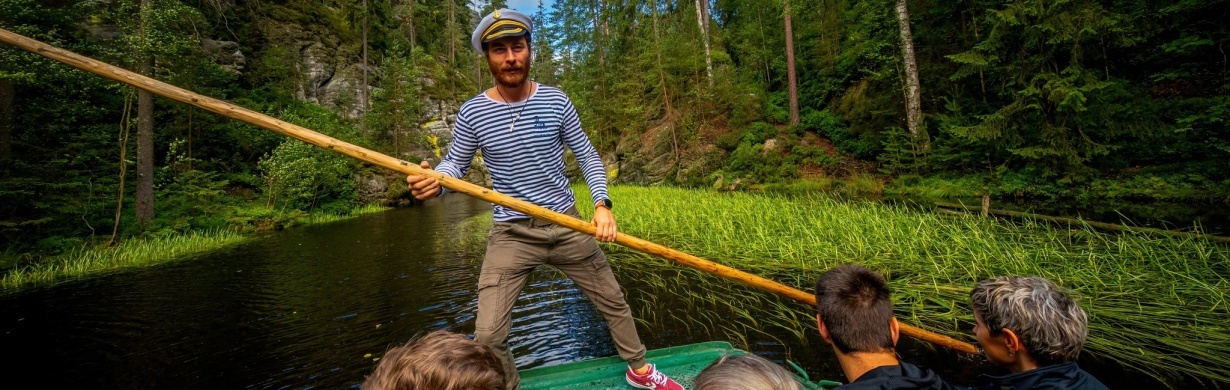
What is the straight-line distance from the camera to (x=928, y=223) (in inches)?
236

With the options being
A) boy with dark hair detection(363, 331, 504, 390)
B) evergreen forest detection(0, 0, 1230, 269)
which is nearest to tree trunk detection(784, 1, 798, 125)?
evergreen forest detection(0, 0, 1230, 269)

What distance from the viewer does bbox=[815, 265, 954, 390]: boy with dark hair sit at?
1600 mm

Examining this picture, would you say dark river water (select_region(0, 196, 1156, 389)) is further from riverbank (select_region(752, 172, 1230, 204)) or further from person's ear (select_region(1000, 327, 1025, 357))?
riverbank (select_region(752, 172, 1230, 204))

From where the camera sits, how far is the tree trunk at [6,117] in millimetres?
9320

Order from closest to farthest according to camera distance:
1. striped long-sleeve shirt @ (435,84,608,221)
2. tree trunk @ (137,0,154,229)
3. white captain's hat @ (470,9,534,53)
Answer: white captain's hat @ (470,9,534,53), striped long-sleeve shirt @ (435,84,608,221), tree trunk @ (137,0,154,229)

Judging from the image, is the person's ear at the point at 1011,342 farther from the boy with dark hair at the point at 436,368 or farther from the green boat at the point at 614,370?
the boy with dark hair at the point at 436,368

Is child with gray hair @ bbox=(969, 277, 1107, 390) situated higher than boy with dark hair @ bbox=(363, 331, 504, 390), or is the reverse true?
boy with dark hair @ bbox=(363, 331, 504, 390)

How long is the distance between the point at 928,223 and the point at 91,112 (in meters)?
19.7

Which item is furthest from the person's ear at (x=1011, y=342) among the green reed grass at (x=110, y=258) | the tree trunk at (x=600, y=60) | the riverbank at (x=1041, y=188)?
the tree trunk at (x=600, y=60)

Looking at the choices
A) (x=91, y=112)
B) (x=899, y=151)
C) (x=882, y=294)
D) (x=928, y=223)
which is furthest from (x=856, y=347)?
(x=91, y=112)

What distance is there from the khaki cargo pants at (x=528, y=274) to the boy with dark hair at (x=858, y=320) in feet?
3.77

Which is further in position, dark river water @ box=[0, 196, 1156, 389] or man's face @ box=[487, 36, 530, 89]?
dark river water @ box=[0, 196, 1156, 389]

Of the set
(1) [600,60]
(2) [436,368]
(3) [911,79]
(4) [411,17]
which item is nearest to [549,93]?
(2) [436,368]

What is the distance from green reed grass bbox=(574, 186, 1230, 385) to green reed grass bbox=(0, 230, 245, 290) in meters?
10.6
